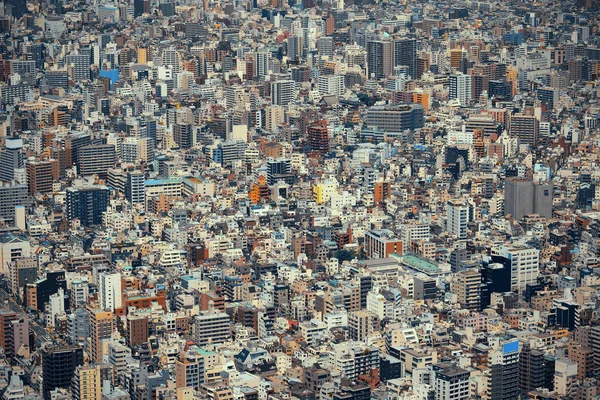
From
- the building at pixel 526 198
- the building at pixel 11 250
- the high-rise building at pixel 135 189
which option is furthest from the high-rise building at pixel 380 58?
the building at pixel 11 250

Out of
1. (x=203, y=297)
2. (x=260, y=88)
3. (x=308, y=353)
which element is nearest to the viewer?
(x=308, y=353)

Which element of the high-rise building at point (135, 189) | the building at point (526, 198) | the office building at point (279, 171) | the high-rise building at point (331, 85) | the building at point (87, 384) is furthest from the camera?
the high-rise building at point (331, 85)

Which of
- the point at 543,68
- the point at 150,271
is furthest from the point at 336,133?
the point at 150,271

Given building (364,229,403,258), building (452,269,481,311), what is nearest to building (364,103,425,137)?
building (364,229,403,258)

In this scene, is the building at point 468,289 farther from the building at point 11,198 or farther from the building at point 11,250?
the building at point 11,198

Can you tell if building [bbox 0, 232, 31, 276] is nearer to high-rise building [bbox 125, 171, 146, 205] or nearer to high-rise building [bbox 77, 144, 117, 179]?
high-rise building [bbox 125, 171, 146, 205]

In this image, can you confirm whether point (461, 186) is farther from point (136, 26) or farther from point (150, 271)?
point (136, 26)
